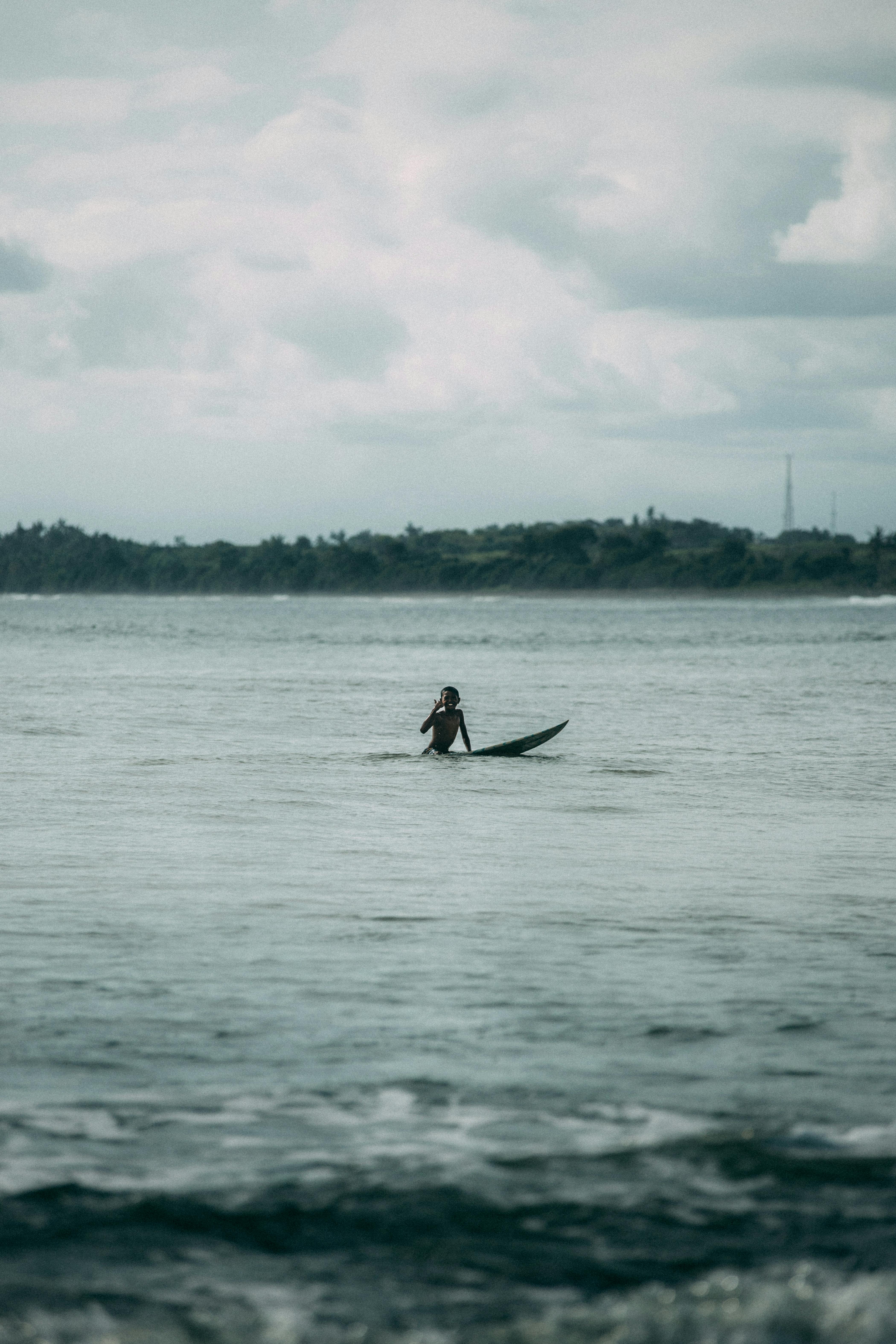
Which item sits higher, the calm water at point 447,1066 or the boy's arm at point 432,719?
the boy's arm at point 432,719

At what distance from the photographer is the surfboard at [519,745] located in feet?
83.5

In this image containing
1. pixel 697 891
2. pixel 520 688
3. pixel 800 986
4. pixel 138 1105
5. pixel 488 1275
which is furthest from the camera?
pixel 520 688

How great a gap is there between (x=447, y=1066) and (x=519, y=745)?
18.0 m

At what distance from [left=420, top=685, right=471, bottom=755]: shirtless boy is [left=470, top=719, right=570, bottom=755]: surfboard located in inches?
16.5

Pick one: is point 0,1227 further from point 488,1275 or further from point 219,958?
point 219,958

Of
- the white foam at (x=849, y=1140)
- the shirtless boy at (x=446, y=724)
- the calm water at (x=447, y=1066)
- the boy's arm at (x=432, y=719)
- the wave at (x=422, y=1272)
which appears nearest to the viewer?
the wave at (x=422, y=1272)

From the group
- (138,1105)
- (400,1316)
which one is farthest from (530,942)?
(400,1316)

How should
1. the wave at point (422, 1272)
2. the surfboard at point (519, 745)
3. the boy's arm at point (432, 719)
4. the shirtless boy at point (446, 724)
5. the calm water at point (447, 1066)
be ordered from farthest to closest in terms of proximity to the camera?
the surfboard at point (519, 745) → the boy's arm at point (432, 719) → the shirtless boy at point (446, 724) → the calm water at point (447, 1066) → the wave at point (422, 1272)

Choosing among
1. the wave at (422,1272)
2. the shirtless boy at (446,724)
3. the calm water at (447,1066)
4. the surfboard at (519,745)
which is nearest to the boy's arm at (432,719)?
the shirtless boy at (446,724)

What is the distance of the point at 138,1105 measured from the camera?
273 inches

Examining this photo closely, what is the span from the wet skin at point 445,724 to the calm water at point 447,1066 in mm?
3750

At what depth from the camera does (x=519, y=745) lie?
2556 centimetres

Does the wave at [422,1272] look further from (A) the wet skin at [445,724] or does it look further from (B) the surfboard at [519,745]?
(B) the surfboard at [519,745]

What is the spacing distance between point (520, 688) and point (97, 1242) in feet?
139
